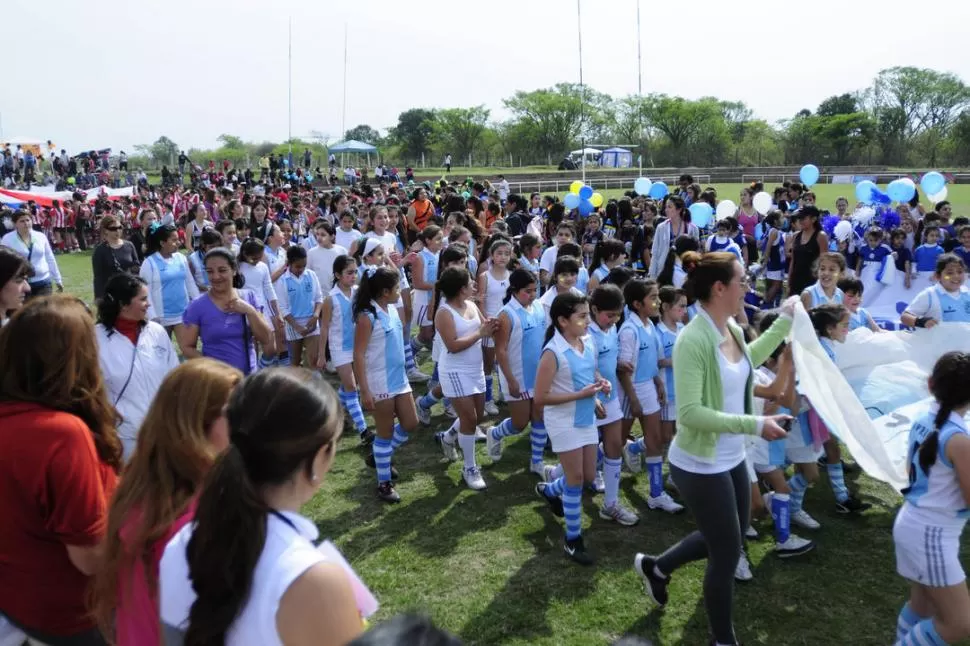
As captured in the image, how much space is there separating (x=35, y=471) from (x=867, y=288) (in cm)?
1140

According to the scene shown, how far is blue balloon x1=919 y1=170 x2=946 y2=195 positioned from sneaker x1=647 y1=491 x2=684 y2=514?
1328 centimetres

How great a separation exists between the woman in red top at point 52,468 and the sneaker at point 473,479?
369cm

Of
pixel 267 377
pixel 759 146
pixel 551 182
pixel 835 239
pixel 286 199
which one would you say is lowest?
pixel 267 377

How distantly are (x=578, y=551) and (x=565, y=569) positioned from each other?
15 cm

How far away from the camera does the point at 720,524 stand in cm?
348

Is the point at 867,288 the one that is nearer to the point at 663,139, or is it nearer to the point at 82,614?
the point at 82,614

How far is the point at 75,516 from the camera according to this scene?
90.0 inches

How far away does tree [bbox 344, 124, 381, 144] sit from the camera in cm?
9862

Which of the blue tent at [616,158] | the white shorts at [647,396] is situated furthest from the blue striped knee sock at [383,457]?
the blue tent at [616,158]

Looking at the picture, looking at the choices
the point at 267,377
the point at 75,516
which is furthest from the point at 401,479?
the point at 267,377

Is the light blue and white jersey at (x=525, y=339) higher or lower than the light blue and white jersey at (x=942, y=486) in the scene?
higher

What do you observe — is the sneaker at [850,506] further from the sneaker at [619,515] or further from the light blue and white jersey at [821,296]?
the light blue and white jersey at [821,296]

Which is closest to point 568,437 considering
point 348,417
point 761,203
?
point 348,417

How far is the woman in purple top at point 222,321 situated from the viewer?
525cm
